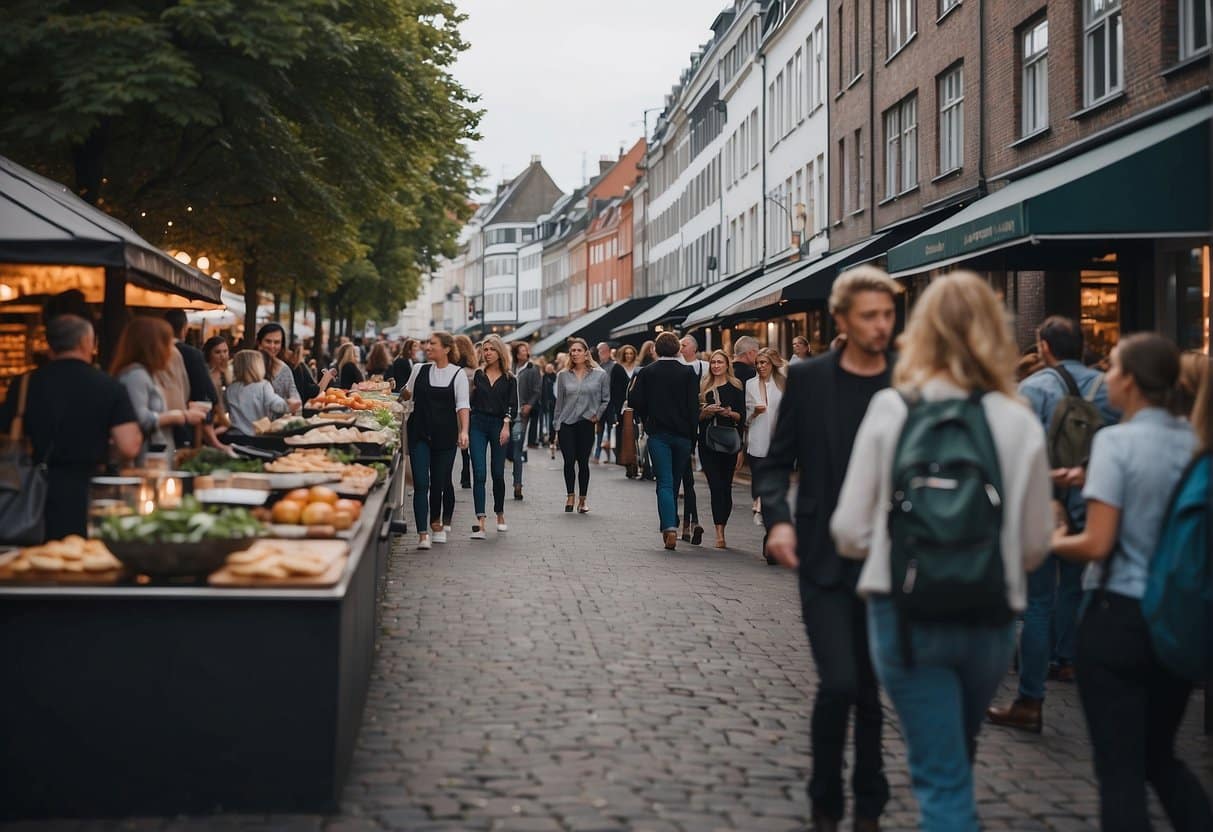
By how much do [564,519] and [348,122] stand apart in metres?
8.47

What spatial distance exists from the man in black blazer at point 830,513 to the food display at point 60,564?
2.38m

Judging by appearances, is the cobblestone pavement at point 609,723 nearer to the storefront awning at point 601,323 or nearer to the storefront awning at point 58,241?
the storefront awning at point 58,241

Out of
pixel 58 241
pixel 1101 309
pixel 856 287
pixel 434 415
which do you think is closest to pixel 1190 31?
pixel 1101 309

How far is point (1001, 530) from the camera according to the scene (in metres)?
4.25

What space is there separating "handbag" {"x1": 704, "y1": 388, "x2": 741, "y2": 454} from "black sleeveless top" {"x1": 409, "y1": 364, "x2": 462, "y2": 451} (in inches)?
89.2

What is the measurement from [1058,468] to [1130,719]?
2.49m

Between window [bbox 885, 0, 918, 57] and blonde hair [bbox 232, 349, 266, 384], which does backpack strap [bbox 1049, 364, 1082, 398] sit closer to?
blonde hair [bbox 232, 349, 266, 384]

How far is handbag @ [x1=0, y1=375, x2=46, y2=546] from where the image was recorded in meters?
7.09

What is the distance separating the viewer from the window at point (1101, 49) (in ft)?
59.5

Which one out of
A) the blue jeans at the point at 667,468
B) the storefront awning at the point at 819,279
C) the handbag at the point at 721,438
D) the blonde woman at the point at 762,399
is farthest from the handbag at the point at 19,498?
the storefront awning at the point at 819,279

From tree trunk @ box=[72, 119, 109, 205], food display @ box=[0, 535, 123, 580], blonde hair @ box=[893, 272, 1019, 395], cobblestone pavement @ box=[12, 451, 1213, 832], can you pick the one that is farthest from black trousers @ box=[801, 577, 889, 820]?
tree trunk @ box=[72, 119, 109, 205]

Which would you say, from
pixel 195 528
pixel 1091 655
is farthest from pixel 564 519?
pixel 1091 655

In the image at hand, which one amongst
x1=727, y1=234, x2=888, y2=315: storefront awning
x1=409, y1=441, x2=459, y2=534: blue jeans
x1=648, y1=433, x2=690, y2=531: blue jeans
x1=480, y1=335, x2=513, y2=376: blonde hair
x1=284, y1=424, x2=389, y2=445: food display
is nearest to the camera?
x1=284, y1=424, x2=389, y2=445: food display

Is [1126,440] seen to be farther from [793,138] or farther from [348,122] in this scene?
[793,138]
